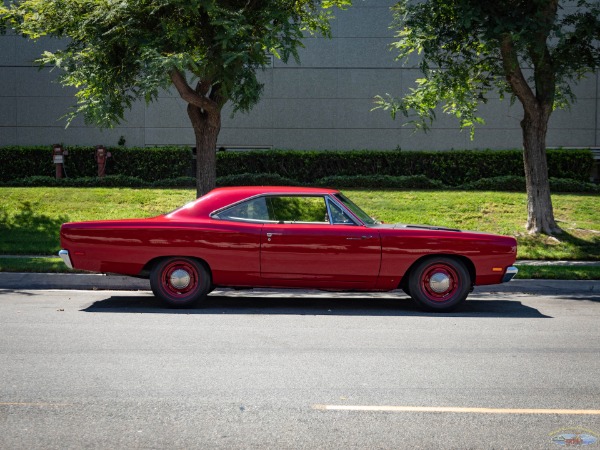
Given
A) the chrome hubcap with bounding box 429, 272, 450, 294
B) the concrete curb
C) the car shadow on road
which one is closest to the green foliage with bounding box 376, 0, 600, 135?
the concrete curb

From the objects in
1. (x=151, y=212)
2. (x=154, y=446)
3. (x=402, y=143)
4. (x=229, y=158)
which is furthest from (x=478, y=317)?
(x=402, y=143)

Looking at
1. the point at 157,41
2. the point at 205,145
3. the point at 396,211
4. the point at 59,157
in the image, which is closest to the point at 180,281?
the point at 157,41

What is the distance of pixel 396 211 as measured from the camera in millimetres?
18562

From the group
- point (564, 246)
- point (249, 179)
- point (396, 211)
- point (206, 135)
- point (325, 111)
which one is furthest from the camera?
point (325, 111)

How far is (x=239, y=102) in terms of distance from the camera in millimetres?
14719

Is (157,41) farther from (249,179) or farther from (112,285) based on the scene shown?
(249,179)

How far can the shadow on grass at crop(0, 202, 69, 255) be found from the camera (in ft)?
48.3

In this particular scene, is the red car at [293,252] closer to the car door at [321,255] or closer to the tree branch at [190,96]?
the car door at [321,255]

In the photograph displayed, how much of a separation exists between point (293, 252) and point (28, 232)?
28.0ft

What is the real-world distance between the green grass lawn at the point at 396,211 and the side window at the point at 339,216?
5958mm


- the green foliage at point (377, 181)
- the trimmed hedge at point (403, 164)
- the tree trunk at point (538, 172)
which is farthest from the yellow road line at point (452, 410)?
the trimmed hedge at point (403, 164)

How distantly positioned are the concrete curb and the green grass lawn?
2752mm

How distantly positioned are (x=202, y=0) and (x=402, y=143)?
40.1 ft

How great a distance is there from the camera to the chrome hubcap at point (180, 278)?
31.7ft
